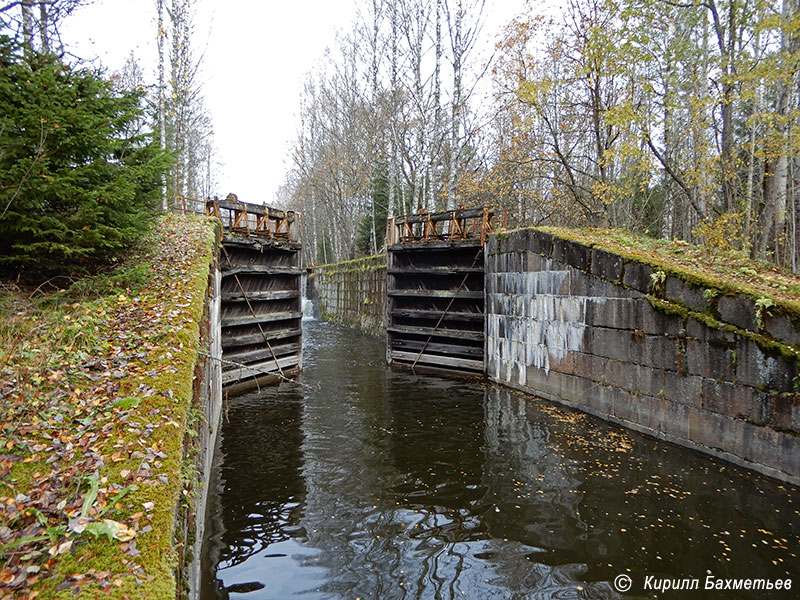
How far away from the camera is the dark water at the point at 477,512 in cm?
448

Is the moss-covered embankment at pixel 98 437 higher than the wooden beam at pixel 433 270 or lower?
lower

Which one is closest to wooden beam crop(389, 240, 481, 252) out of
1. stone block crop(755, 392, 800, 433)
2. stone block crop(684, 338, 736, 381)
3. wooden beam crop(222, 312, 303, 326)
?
wooden beam crop(222, 312, 303, 326)

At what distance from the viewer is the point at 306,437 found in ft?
27.0

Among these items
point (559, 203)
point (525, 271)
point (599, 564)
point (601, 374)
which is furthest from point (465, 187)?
point (599, 564)

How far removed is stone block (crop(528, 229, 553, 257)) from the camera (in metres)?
10.2

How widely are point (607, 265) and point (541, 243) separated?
1929 mm

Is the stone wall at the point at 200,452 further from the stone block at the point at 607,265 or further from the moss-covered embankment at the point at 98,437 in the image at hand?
the stone block at the point at 607,265

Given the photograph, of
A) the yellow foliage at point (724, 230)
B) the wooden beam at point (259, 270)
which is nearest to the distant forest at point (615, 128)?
the yellow foliage at point (724, 230)

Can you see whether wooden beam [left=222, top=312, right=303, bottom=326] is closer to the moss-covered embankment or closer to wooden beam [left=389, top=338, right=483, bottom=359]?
wooden beam [left=389, top=338, right=483, bottom=359]

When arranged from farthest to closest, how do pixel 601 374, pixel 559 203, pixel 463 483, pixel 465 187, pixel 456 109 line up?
pixel 559 203 < pixel 465 187 < pixel 456 109 < pixel 601 374 < pixel 463 483

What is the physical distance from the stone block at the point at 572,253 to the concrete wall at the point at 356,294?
10169mm

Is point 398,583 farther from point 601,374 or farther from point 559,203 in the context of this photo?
point 559,203

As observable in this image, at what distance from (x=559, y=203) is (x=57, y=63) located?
63.5ft

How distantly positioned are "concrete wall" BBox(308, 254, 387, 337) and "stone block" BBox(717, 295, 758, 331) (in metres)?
13.5
